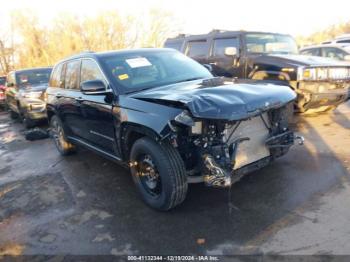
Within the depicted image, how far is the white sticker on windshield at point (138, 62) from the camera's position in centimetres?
473

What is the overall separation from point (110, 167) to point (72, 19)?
111ft

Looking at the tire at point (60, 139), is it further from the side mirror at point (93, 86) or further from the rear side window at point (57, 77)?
the side mirror at point (93, 86)

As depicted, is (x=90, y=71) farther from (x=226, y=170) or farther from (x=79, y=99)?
(x=226, y=170)

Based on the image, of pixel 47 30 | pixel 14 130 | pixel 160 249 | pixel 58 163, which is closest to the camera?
pixel 160 249

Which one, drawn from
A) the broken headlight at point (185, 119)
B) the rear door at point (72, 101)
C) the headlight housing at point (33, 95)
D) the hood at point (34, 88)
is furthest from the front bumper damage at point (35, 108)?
the broken headlight at point (185, 119)

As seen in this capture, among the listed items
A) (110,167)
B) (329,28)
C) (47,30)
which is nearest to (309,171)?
(110,167)

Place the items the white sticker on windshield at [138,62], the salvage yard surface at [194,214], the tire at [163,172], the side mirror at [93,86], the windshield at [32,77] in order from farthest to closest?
the windshield at [32,77]
the white sticker on windshield at [138,62]
the side mirror at [93,86]
the tire at [163,172]
the salvage yard surface at [194,214]

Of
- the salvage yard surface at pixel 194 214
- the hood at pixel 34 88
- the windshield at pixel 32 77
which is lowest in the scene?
the salvage yard surface at pixel 194 214

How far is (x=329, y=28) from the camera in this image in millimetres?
52062

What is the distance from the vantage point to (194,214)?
3.90 m

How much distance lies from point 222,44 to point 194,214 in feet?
18.5

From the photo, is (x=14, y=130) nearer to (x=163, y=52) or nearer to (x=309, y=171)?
(x=163, y=52)

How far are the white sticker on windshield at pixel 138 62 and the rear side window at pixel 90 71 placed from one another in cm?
43

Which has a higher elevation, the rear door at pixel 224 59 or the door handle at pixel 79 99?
the rear door at pixel 224 59
